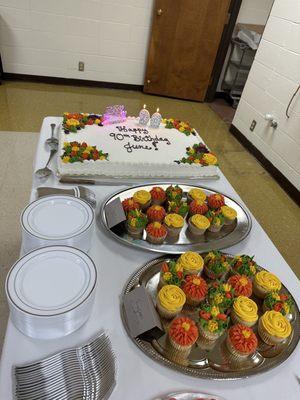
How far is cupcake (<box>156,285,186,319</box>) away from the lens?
81 centimetres

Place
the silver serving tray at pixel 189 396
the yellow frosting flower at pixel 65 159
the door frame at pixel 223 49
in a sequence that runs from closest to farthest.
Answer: the silver serving tray at pixel 189 396 < the yellow frosting flower at pixel 65 159 < the door frame at pixel 223 49

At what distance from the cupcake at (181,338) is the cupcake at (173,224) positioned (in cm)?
37

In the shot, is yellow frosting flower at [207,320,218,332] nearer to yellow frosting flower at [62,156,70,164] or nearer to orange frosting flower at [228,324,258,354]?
orange frosting flower at [228,324,258,354]

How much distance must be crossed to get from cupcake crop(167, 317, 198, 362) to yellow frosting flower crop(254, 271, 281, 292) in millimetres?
256

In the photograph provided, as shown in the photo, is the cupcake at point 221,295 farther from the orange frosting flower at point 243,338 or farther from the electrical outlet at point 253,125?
the electrical outlet at point 253,125

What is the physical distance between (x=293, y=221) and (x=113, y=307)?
2.07 m

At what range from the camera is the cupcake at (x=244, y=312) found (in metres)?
0.81

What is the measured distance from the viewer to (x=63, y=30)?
377 cm

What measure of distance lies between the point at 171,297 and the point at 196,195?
0.53 metres

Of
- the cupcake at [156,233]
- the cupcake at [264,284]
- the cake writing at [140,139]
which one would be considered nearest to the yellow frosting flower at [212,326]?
the cupcake at [264,284]

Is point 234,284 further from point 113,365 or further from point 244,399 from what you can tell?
point 113,365

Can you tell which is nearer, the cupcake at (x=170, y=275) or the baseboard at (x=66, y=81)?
the cupcake at (x=170, y=275)

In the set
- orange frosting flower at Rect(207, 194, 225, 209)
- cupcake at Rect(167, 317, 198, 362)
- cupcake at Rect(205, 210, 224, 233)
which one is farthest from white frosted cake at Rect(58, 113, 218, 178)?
cupcake at Rect(167, 317, 198, 362)

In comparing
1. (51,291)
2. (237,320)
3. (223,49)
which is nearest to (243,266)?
(237,320)
